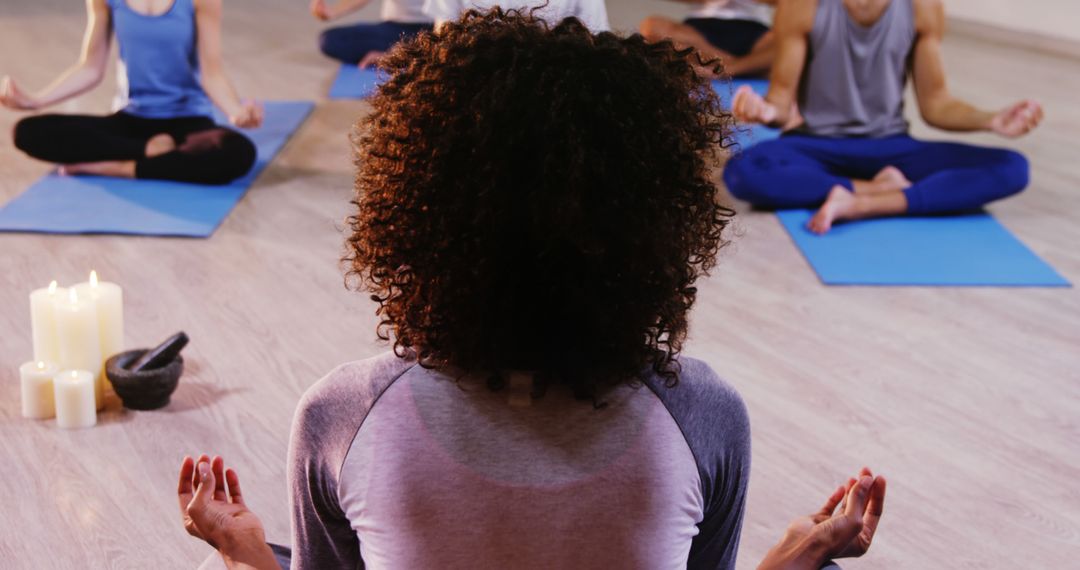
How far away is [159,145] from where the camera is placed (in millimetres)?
3248

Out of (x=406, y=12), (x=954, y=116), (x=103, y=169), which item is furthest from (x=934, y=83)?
(x=103, y=169)

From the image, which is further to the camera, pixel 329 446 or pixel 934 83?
pixel 934 83

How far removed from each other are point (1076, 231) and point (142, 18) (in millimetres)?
2403

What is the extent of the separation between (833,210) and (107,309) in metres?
1.78

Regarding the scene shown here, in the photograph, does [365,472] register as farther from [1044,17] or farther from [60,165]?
[1044,17]

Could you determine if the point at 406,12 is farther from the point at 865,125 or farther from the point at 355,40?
the point at 865,125

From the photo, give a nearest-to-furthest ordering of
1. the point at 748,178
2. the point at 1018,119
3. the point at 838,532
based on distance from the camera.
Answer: the point at 838,532
the point at 1018,119
the point at 748,178

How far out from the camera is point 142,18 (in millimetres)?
3098

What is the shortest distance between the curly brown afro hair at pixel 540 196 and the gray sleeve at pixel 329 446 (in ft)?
0.13

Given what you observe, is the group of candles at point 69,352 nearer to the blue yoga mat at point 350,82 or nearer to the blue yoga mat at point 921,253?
the blue yoga mat at point 921,253

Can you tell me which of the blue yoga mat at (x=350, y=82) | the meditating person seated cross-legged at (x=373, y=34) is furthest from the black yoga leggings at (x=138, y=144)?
the meditating person seated cross-legged at (x=373, y=34)

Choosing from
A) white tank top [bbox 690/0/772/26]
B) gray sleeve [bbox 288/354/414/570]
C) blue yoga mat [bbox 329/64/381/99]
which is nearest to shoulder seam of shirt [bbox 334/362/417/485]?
gray sleeve [bbox 288/354/414/570]

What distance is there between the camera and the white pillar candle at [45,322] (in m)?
2.06

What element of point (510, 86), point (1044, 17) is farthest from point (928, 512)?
point (1044, 17)
